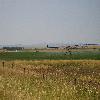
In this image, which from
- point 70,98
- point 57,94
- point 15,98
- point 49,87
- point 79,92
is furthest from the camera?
point 49,87

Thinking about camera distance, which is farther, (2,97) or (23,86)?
(23,86)

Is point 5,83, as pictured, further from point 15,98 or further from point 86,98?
point 86,98

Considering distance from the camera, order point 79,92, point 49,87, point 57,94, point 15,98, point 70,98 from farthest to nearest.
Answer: point 49,87 → point 79,92 → point 57,94 → point 70,98 → point 15,98

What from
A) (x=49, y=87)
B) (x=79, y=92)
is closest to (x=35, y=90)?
(x=49, y=87)

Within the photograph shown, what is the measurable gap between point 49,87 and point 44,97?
11.1ft

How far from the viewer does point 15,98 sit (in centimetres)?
1415

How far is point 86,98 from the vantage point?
616 inches

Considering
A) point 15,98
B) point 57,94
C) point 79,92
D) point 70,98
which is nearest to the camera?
point 15,98

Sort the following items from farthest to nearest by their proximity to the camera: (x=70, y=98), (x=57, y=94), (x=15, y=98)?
(x=57, y=94) < (x=70, y=98) < (x=15, y=98)

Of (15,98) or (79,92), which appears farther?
(79,92)

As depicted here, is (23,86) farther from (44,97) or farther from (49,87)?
(44,97)

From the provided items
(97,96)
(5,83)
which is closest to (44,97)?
(97,96)

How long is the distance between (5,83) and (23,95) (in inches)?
187

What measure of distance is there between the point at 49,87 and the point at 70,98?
371cm
